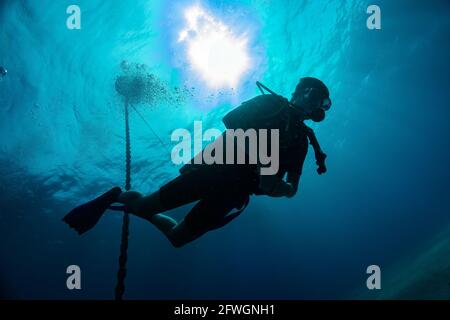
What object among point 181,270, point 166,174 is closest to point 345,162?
point 166,174

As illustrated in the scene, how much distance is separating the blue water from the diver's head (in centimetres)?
906

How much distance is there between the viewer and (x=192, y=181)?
4293 mm

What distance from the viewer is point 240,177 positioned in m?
4.16

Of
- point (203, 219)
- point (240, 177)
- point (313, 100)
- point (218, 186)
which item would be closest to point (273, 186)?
point (240, 177)

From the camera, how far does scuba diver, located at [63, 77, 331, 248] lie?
407cm

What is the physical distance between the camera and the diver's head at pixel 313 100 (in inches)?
175

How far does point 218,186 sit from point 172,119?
12.6m

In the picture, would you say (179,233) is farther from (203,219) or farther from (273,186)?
(273,186)

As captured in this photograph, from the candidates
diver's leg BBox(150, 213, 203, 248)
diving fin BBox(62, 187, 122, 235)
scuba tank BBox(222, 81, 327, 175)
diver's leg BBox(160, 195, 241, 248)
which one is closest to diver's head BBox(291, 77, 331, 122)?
scuba tank BBox(222, 81, 327, 175)

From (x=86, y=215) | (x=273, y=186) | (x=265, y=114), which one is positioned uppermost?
(x=265, y=114)

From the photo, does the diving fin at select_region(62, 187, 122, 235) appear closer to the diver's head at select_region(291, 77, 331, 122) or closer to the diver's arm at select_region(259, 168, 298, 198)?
the diver's arm at select_region(259, 168, 298, 198)

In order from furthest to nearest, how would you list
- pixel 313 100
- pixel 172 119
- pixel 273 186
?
pixel 172 119 < pixel 313 100 < pixel 273 186

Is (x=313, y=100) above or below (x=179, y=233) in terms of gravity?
above

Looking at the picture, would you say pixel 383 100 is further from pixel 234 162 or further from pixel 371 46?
pixel 234 162
